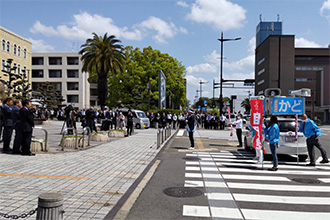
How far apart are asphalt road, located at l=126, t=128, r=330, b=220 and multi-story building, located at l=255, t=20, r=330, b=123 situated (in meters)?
66.6

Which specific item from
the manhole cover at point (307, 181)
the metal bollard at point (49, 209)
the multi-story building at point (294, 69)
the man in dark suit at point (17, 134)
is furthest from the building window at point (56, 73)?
the metal bollard at point (49, 209)

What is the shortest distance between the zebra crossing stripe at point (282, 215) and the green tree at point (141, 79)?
1511 inches

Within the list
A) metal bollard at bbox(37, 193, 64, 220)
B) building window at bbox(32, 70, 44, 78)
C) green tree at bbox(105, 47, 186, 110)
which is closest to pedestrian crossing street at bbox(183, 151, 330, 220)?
metal bollard at bbox(37, 193, 64, 220)

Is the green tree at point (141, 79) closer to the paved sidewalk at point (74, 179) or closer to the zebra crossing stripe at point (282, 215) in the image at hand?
the paved sidewalk at point (74, 179)

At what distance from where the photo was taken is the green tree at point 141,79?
45031 millimetres

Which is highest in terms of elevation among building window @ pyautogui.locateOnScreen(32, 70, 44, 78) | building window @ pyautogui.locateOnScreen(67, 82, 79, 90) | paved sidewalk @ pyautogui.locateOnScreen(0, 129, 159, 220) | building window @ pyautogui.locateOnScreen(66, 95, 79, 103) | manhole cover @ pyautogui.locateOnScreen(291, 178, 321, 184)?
building window @ pyautogui.locateOnScreen(32, 70, 44, 78)

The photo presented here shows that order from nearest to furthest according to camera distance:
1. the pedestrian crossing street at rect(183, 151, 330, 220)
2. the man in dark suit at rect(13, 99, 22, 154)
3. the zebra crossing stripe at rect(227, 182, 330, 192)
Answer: the pedestrian crossing street at rect(183, 151, 330, 220) → the zebra crossing stripe at rect(227, 182, 330, 192) → the man in dark suit at rect(13, 99, 22, 154)

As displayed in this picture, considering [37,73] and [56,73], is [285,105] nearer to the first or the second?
[56,73]

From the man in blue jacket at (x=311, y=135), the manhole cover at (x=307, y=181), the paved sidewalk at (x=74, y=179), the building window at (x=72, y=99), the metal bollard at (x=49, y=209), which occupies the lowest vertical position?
the manhole cover at (x=307, y=181)

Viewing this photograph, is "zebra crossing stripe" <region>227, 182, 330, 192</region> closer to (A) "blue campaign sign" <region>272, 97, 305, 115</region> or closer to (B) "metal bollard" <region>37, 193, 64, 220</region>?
(B) "metal bollard" <region>37, 193, 64, 220</region>

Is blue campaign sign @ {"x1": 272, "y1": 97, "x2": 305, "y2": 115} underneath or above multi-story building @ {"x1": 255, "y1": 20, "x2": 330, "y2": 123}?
underneath

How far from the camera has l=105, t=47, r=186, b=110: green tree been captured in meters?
45.0

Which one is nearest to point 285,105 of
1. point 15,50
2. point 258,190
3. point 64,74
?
point 258,190

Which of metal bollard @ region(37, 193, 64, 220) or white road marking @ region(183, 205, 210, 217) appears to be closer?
metal bollard @ region(37, 193, 64, 220)
